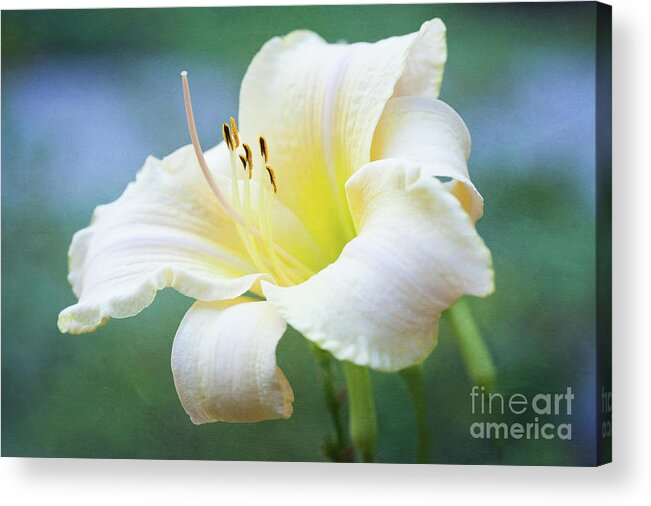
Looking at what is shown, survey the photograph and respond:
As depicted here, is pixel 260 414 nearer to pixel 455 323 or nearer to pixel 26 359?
pixel 455 323

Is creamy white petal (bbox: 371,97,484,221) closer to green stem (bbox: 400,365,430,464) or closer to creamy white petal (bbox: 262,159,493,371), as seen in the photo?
creamy white petal (bbox: 262,159,493,371)

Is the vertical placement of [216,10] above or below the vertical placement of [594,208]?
above

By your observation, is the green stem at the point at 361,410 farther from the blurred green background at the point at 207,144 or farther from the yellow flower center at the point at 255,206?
the yellow flower center at the point at 255,206

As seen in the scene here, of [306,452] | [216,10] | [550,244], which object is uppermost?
[216,10]

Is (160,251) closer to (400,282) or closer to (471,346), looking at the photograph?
(400,282)

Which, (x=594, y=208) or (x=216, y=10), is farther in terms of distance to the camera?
(x=216, y=10)

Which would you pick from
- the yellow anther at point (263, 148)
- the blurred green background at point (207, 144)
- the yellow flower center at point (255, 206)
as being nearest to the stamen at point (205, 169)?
the yellow flower center at point (255, 206)

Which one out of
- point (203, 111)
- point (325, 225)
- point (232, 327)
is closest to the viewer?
point (232, 327)

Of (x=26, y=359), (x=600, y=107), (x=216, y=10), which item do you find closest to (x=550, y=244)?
(x=600, y=107)
